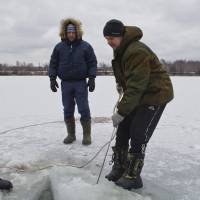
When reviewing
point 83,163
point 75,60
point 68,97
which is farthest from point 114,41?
point 68,97

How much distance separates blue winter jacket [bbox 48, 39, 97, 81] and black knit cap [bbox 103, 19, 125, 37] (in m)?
1.84

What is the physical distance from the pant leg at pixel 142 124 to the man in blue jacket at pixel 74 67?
1886 mm

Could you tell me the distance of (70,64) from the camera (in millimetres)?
5477

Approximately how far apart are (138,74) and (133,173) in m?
1.07

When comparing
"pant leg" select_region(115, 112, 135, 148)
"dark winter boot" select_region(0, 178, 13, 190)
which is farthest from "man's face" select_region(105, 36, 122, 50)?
"dark winter boot" select_region(0, 178, 13, 190)

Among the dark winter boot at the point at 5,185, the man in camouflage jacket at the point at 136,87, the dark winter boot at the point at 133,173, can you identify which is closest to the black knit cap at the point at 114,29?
the man in camouflage jacket at the point at 136,87

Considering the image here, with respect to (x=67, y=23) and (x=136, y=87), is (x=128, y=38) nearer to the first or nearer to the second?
(x=136, y=87)

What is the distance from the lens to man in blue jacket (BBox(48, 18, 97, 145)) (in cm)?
546

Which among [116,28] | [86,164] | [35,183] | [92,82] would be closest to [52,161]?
[86,164]

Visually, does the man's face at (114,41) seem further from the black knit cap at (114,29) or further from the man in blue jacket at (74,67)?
the man in blue jacket at (74,67)

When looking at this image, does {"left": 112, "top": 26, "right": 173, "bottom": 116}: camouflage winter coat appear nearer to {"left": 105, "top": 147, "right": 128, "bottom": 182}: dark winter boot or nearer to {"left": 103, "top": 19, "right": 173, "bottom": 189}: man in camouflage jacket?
{"left": 103, "top": 19, "right": 173, "bottom": 189}: man in camouflage jacket

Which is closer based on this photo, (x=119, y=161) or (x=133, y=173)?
(x=133, y=173)

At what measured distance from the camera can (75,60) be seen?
5.46m

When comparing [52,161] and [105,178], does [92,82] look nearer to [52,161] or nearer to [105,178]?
[52,161]
